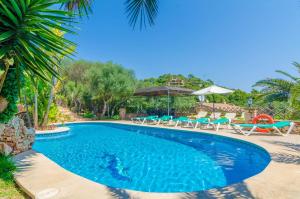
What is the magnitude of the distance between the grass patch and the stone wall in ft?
4.32

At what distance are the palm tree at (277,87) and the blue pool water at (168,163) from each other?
6.86m

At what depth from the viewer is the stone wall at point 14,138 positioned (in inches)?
213

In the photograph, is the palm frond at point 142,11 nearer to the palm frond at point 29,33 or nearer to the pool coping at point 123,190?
the palm frond at point 29,33

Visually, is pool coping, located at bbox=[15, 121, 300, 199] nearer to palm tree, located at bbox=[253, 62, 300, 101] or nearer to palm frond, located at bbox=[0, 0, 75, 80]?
palm frond, located at bbox=[0, 0, 75, 80]

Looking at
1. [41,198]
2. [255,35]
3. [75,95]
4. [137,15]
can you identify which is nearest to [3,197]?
[41,198]

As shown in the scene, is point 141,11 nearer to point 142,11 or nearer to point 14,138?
point 142,11

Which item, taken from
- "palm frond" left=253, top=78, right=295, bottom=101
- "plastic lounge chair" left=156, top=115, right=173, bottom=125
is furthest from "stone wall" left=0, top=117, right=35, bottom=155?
"palm frond" left=253, top=78, right=295, bottom=101

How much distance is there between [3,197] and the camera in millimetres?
2941

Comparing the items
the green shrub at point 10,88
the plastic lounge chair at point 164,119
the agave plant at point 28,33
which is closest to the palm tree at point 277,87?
the plastic lounge chair at point 164,119

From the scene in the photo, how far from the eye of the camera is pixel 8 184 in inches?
134

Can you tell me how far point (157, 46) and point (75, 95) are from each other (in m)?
12.5

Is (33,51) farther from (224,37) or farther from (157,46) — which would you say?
(157,46)

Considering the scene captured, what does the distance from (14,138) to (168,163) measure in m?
4.49

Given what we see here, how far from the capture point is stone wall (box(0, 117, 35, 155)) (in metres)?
5.40
